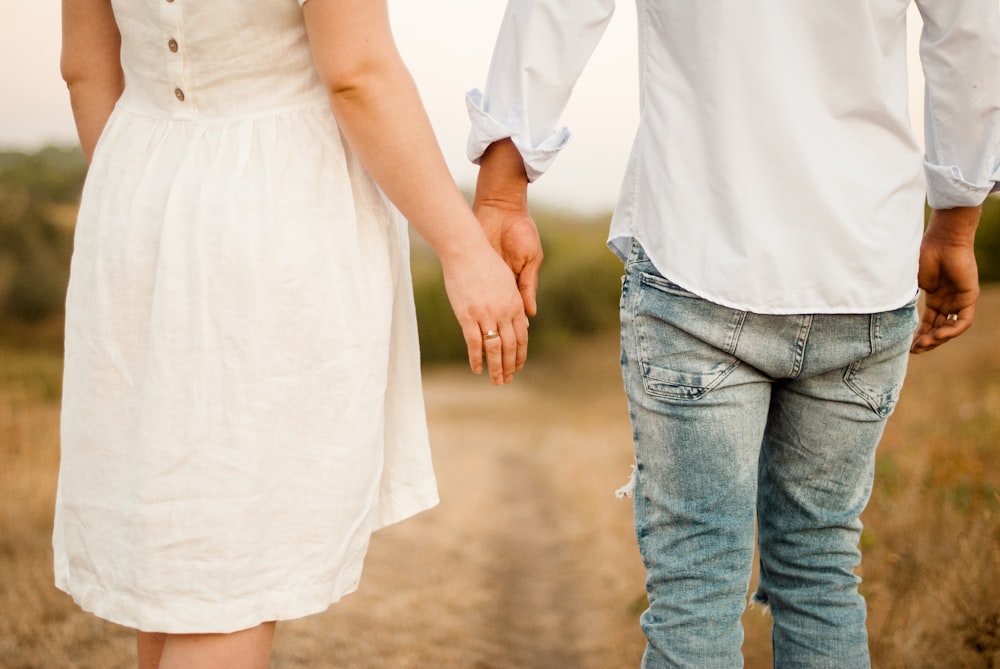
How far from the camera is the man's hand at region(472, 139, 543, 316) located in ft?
4.30

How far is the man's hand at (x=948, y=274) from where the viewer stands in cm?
147

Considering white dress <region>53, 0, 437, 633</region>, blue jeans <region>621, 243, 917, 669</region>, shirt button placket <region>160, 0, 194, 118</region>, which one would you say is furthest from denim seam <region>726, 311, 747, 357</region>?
shirt button placket <region>160, 0, 194, 118</region>

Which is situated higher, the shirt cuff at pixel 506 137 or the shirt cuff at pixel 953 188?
the shirt cuff at pixel 506 137

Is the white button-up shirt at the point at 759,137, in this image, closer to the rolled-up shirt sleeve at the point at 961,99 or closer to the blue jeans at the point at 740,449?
the blue jeans at the point at 740,449

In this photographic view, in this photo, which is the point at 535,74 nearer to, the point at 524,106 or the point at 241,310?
the point at 524,106

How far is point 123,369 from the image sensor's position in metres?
1.19

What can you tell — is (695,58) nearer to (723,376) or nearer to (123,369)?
(723,376)

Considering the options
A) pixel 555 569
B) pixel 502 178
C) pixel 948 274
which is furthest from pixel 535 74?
pixel 555 569

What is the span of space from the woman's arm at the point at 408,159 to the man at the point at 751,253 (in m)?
0.14

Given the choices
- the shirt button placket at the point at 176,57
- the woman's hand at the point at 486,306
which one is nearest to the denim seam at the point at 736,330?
the woman's hand at the point at 486,306

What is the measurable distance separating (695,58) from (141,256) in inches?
28.6

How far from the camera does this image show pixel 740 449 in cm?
121

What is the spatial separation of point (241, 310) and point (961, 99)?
106 cm

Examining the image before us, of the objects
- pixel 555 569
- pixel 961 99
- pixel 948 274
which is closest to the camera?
pixel 961 99
